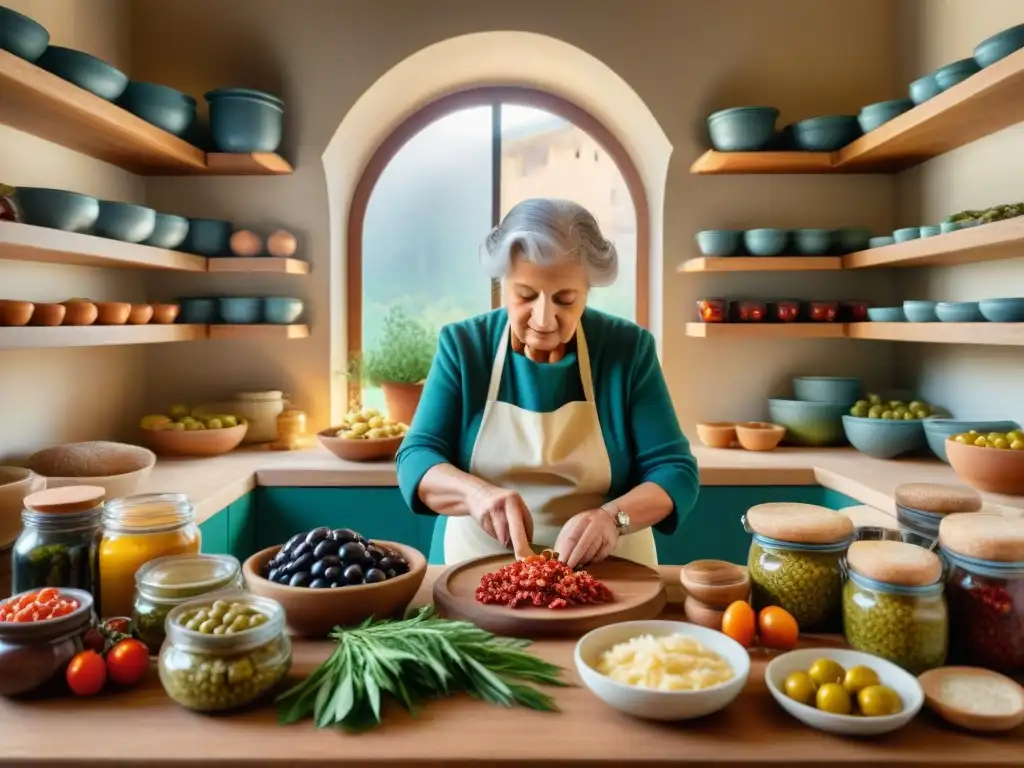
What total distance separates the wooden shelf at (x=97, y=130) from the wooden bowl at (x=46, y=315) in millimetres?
552

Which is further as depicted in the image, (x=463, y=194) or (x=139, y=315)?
(x=463, y=194)

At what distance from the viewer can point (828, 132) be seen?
3084 mm

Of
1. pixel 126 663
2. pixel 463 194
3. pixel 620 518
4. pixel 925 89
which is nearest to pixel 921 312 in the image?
pixel 925 89

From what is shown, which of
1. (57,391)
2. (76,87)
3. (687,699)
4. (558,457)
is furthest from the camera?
(57,391)

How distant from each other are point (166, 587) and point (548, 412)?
1025 mm

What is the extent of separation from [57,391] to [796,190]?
2925 mm

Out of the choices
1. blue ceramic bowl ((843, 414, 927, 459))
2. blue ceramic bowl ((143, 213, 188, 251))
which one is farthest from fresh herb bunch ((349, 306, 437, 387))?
blue ceramic bowl ((843, 414, 927, 459))

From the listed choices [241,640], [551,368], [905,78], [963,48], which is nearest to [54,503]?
[241,640]

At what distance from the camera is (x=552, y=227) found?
1734 mm

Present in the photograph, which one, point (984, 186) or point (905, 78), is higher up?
point (905, 78)

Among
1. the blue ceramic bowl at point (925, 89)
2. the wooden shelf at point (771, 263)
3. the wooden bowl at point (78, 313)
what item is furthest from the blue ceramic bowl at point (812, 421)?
the wooden bowl at point (78, 313)

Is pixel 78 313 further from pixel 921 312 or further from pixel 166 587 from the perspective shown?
pixel 921 312

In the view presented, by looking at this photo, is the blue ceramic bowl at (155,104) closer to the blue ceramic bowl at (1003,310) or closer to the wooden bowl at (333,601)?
the wooden bowl at (333,601)

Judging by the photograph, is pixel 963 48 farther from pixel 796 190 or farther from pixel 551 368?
pixel 551 368
